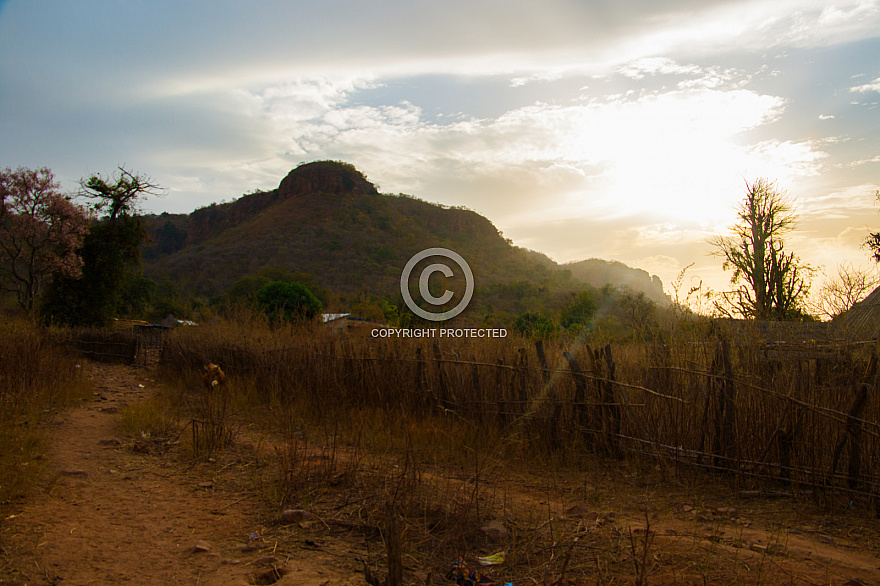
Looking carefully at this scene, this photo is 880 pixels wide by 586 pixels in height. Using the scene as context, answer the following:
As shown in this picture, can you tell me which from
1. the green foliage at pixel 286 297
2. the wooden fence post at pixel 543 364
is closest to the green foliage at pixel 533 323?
the wooden fence post at pixel 543 364

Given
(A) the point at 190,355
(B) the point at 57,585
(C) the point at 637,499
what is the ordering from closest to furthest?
(B) the point at 57,585
(C) the point at 637,499
(A) the point at 190,355

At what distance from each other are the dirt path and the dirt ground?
1 cm

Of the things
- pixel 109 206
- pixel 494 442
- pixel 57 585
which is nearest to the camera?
pixel 57 585

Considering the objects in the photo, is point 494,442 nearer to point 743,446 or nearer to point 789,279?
point 743,446

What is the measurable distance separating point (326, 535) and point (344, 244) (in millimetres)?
38833

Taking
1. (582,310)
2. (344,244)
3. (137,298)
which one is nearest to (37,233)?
(137,298)

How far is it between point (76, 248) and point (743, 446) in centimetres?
1942

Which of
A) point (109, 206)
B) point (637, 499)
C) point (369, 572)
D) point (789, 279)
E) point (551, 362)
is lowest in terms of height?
point (637, 499)

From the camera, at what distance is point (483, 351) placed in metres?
6.89

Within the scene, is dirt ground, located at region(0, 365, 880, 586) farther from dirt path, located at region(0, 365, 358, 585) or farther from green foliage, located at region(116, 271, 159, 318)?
green foliage, located at region(116, 271, 159, 318)

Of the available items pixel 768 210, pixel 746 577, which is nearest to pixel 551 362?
→ pixel 746 577

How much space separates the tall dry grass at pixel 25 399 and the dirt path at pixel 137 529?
167 mm

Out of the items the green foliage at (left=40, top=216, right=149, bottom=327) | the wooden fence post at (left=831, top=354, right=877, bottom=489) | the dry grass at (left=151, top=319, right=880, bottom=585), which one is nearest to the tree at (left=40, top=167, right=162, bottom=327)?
the green foliage at (left=40, top=216, right=149, bottom=327)

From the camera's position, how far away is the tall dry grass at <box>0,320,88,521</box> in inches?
142
